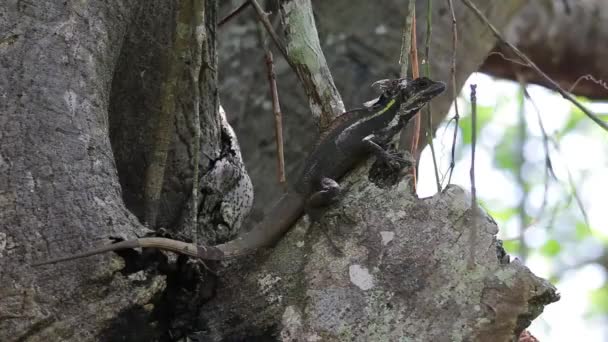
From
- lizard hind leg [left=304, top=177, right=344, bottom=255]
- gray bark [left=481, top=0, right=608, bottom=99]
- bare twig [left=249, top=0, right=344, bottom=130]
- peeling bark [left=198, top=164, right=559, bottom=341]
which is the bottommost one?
peeling bark [left=198, top=164, right=559, bottom=341]

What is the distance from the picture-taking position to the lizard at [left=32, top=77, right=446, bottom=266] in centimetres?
246

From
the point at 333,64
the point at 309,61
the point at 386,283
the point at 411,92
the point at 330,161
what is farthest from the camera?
the point at 333,64

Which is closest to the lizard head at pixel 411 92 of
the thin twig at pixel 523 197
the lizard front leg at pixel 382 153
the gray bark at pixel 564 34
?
the lizard front leg at pixel 382 153

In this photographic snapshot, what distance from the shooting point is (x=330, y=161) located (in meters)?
3.00

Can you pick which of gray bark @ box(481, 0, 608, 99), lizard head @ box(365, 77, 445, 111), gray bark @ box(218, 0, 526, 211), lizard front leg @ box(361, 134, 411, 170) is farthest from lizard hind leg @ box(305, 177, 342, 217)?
→ gray bark @ box(481, 0, 608, 99)

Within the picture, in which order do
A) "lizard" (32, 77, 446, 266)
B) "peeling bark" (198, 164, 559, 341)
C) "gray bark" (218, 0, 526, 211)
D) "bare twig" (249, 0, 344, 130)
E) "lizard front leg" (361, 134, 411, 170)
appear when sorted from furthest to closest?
"gray bark" (218, 0, 526, 211)
"bare twig" (249, 0, 344, 130)
"lizard front leg" (361, 134, 411, 170)
"lizard" (32, 77, 446, 266)
"peeling bark" (198, 164, 559, 341)

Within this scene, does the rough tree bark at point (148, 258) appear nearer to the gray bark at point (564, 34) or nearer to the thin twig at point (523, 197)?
the thin twig at point (523, 197)

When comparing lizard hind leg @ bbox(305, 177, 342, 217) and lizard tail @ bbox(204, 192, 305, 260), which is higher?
lizard hind leg @ bbox(305, 177, 342, 217)

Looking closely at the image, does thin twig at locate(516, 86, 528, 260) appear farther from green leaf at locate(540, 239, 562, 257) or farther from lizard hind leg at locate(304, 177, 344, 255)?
green leaf at locate(540, 239, 562, 257)

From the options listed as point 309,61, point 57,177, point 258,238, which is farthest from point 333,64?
point 57,177

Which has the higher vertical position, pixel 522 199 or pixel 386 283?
pixel 522 199

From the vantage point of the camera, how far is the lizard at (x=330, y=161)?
96.9 inches

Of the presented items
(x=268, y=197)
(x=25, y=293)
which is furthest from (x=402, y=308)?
(x=268, y=197)

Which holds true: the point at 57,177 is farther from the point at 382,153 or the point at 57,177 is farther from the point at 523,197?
the point at 523,197
